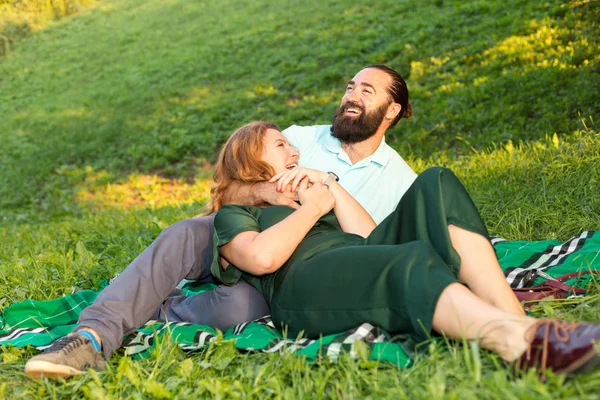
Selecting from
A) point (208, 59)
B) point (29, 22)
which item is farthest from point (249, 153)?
point (29, 22)

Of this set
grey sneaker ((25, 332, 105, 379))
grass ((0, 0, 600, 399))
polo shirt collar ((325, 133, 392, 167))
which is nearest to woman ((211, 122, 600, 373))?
grass ((0, 0, 600, 399))

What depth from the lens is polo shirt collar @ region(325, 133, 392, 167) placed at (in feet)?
15.4

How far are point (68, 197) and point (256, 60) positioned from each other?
17.9 ft

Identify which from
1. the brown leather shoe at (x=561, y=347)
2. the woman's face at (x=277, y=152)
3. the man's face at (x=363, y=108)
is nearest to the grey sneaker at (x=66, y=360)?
the woman's face at (x=277, y=152)

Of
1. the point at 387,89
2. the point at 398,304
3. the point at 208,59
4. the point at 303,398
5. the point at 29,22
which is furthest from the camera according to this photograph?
the point at 29,22

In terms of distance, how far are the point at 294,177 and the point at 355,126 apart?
51.0 inches

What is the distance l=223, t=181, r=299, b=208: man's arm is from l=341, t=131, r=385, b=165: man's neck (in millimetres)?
1252

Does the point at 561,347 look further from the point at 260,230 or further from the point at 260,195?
the point at 260,195

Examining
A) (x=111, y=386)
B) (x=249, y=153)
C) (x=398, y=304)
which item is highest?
(x=249, y=153)

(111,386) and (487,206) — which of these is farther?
(487,206)

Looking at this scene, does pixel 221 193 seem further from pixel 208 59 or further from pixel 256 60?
pixel 208 59

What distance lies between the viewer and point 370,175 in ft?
15.3

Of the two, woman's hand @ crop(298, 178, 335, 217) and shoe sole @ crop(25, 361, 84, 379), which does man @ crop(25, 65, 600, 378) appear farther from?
woman's hand @ crop(298, 178, 335, 217)

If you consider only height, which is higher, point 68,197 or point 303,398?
point 303,398
